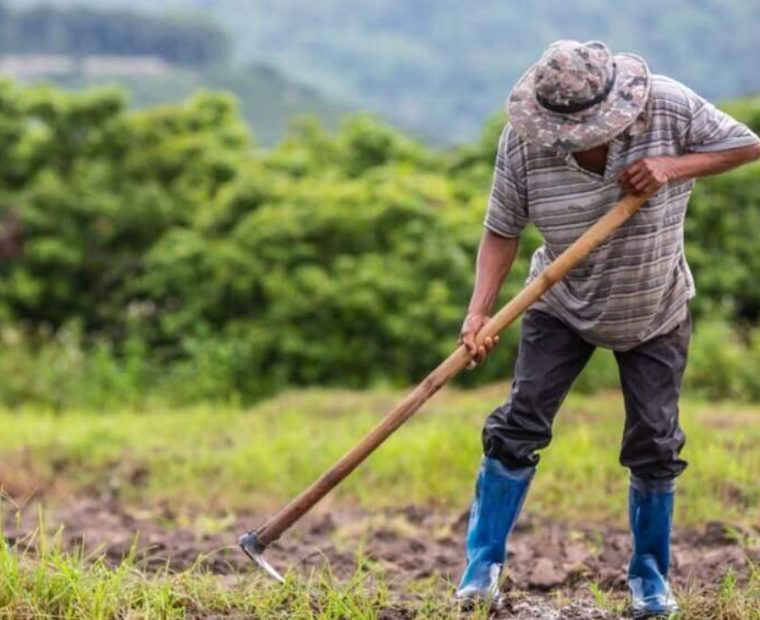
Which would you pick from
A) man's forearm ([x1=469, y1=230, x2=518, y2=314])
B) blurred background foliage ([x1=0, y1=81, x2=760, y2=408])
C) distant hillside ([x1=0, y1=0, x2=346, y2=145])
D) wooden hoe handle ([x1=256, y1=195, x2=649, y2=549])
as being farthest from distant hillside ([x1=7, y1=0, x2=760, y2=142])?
wooden hoe handle ([x1=256, y1=195, x2=649, y2=549])

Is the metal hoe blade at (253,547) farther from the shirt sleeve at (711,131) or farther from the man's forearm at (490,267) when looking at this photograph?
the shirt sleeve at (711,131)

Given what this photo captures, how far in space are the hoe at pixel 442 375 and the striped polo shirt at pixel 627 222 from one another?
9cm

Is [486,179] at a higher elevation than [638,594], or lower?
lower

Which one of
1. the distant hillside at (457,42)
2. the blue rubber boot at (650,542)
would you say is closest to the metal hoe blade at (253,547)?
the blue rubber boot at (650,542)

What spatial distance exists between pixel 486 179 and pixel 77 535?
26.1 feet

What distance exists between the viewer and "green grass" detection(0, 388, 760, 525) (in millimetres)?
6930

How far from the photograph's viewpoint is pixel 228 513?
7.50 meters

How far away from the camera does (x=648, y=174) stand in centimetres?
390

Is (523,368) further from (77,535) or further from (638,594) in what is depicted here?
(77,535)

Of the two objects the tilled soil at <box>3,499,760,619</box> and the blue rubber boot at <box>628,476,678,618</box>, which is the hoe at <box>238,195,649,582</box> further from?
the blue rubber boot at <box>628,476,678,618</box>

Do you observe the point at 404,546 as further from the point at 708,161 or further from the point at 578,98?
A: the point at 578,98

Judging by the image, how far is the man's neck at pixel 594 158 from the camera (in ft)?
13.1

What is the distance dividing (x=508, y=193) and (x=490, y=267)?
28cm

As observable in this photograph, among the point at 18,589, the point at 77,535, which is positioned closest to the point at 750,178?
the point at 77,535
